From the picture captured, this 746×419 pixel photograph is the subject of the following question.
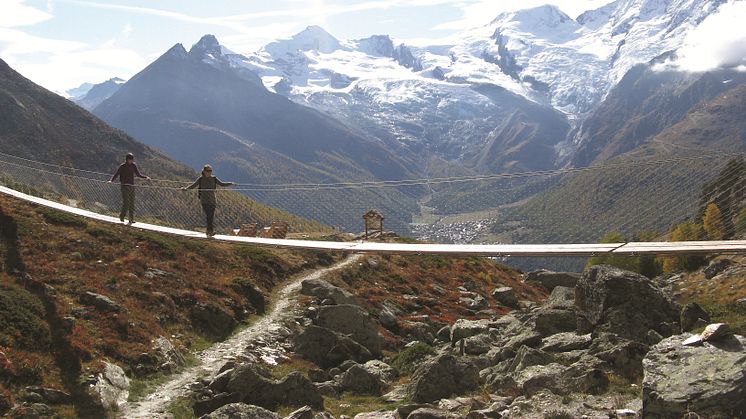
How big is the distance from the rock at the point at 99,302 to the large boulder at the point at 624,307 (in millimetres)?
13533

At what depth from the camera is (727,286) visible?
43781 millimetres

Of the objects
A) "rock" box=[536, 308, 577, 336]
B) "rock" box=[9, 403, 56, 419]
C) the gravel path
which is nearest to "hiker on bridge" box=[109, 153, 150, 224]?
the gravel path

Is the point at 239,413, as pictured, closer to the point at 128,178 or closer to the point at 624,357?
the point at 624,357

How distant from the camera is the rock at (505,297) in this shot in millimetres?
43869

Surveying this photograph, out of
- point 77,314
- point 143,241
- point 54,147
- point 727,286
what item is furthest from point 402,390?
point 54,147

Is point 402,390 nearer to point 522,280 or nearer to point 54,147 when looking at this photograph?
point 522,280

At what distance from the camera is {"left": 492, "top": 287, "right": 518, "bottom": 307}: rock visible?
4387 cm

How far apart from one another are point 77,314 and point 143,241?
11.1 m

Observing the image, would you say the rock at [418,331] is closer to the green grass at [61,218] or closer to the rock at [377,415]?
the rock at [377,415]

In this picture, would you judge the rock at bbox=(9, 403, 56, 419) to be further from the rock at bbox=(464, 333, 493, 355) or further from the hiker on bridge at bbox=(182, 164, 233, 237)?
the rock at bbox=(464, 333, 493, 355)

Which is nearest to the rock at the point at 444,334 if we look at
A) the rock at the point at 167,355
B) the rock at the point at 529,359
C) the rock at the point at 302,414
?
the rock at the point at 529,359

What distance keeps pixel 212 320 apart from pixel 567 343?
39.7ft

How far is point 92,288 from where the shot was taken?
22672mm

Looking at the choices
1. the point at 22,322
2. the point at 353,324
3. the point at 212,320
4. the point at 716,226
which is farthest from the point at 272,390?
the point at 716,226
